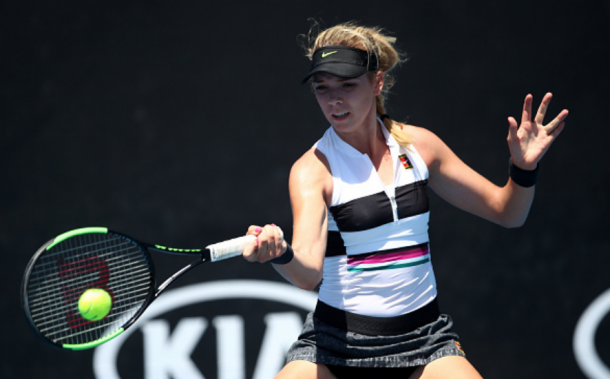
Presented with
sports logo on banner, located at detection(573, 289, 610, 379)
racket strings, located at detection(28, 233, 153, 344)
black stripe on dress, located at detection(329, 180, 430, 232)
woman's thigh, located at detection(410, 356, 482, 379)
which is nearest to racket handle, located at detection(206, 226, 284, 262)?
racket strings, located at detection(28, 233, 153, 344)

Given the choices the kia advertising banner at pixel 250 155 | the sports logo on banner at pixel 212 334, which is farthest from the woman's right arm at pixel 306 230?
the sports logo on banner at pixel 212 334

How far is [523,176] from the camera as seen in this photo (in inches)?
104

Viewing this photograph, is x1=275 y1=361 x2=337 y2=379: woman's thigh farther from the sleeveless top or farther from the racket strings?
the racket strings

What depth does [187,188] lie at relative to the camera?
11.5 ft

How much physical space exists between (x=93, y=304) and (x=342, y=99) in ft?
3.10

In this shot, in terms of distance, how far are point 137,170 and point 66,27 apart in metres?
0.67

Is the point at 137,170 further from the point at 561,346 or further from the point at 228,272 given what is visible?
the point at 561,346

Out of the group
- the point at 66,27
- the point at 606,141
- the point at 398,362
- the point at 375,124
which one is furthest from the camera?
the point at 606,141

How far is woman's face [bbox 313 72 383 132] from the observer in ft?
8.10

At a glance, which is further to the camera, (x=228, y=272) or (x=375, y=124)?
(x=228, y=272)

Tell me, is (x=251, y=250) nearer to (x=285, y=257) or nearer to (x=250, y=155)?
(x=285, y=257)

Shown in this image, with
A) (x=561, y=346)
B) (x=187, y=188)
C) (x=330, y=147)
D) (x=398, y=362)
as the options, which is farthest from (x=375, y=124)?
(x=561, y=346)

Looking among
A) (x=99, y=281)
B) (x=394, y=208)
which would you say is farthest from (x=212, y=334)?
(x=394, y=208)

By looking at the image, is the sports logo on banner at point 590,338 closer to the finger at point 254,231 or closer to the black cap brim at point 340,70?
the black cap brim at point 340,70
